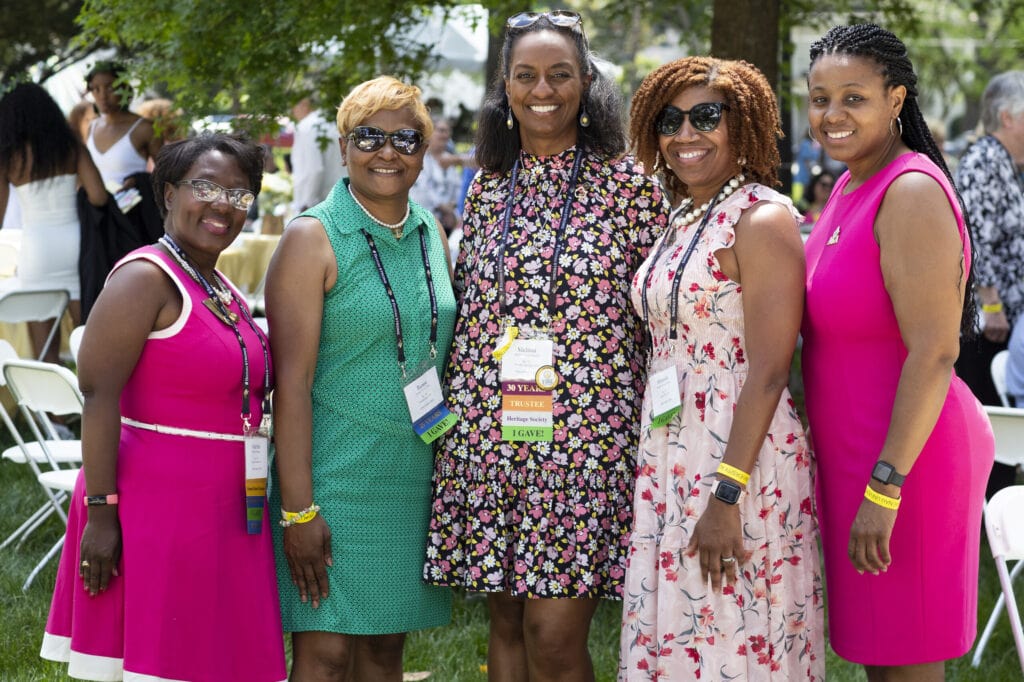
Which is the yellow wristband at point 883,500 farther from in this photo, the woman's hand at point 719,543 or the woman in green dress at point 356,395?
the woman in green dress at point 356,395

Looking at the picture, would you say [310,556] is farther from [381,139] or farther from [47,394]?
[47,394]

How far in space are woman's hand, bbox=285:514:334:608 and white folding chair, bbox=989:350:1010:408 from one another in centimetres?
363

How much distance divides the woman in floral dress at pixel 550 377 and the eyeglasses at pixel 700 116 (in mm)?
318

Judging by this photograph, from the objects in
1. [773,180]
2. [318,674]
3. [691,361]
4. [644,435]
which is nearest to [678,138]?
[773,180]

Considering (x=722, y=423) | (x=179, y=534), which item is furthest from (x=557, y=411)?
(x=179, y=534)

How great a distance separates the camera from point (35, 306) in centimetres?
669

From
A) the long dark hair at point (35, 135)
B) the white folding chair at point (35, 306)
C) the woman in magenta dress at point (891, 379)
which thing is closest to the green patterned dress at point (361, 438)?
the woman in magenta dress at point (891, 379)

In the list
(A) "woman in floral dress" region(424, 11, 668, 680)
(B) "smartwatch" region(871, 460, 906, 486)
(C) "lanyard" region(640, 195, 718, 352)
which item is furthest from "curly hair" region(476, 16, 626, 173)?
(B) "smartwatch" region(871, 460, 906, 486)

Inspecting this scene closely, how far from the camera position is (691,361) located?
9.79 ft

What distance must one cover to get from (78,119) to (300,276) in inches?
318

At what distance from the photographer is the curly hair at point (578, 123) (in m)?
3.25

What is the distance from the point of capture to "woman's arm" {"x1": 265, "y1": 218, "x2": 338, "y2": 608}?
302 cm

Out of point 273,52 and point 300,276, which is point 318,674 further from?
point 273,52

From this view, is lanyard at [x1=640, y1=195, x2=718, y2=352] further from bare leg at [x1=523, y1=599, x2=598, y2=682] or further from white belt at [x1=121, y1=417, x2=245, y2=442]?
white belt at [x1=121, y1=417, x2=245, y2=442]
